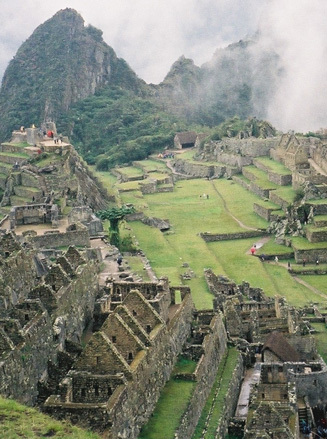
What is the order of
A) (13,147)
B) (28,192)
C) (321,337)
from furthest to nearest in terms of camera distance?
1. (13,147)
2. (28,192)
3. (321,337)

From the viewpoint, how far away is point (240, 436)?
33500mm

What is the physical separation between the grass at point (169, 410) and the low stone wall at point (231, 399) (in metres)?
1.74

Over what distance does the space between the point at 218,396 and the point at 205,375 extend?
930mm

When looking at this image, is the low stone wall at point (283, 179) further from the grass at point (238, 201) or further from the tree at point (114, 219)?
the tree at point (114, 219)

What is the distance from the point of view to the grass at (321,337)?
44513 millimetres

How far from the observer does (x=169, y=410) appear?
1204 inches

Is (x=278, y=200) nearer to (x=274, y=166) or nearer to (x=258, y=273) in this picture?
(x=274, y=166)

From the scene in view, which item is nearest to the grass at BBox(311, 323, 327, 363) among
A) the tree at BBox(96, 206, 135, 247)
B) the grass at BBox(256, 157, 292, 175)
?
the tree at BBox(96, 206, 135, 247)

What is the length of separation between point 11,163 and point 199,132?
191ft

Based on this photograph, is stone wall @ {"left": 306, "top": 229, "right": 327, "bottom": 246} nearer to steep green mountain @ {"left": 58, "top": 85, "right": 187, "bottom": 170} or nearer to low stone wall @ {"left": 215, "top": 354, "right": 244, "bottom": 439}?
low stone wall @ {"left": 215, "top": 354, "right": 244, "bottom": 439}

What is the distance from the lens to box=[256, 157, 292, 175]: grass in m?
95.9

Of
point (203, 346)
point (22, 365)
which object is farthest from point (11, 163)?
point (22, 365)

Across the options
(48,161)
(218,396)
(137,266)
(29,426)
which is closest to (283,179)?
(48,161)

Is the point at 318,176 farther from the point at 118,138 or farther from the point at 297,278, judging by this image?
the point at 118,138
